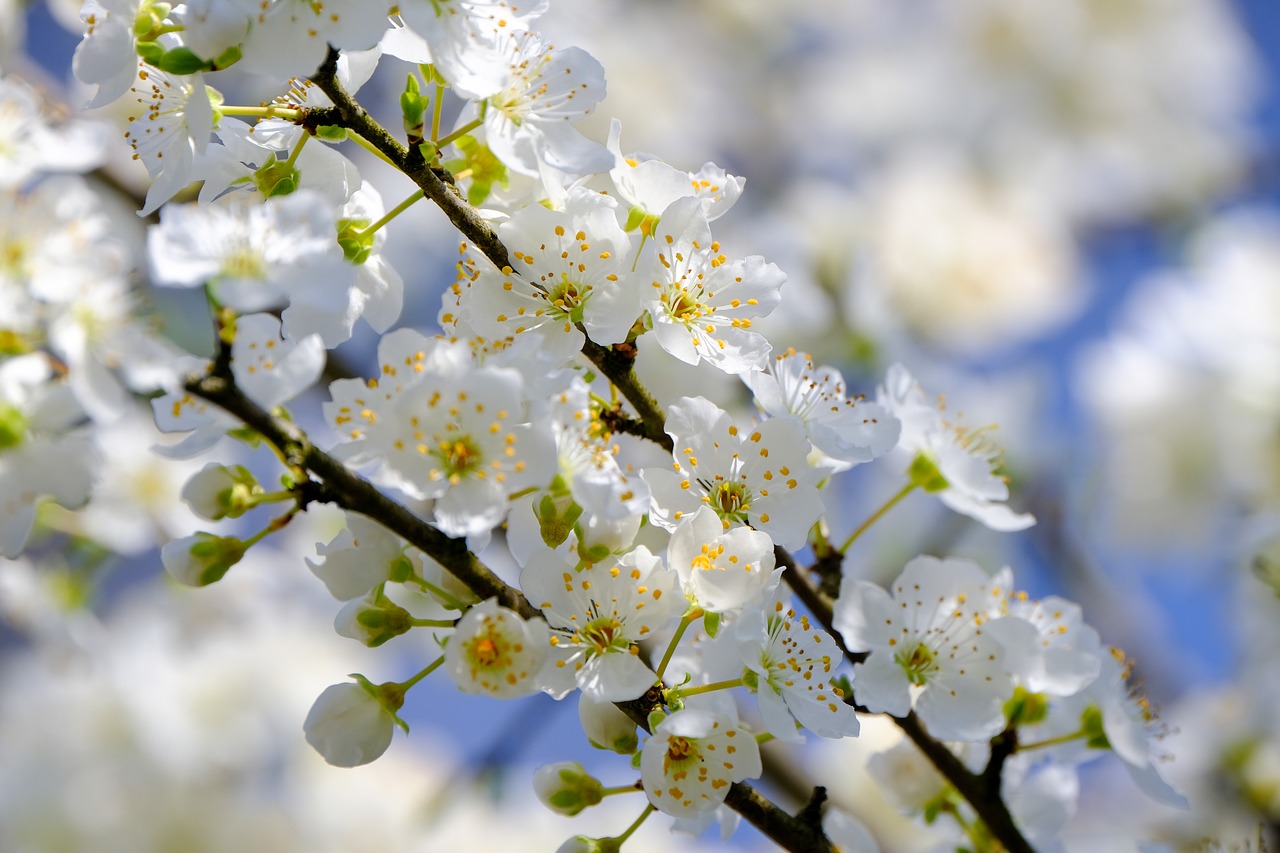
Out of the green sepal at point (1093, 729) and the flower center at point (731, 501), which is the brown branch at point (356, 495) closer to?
the flower center at point (731, 501)

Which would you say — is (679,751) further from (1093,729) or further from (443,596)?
(1093,729)

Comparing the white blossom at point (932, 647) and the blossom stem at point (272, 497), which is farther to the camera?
the white blossom at point (932, 647)

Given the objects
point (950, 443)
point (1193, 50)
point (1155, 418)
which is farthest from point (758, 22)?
point (950, 443)

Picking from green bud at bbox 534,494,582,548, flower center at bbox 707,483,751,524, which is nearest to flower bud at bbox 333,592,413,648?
green bud at bbox 534,494,582,548

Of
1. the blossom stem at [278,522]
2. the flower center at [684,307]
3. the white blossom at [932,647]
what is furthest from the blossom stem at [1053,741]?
the blossom stem at [278,522]

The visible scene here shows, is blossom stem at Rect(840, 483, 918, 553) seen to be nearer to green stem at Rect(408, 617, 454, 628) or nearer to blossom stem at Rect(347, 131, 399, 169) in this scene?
green stem at Rect(408, 617, 454, 628)

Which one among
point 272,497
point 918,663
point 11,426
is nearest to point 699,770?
point 918,663

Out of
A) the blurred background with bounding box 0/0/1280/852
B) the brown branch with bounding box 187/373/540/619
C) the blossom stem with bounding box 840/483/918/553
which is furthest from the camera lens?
the blurred background with bounding box 0/0/1280/852
